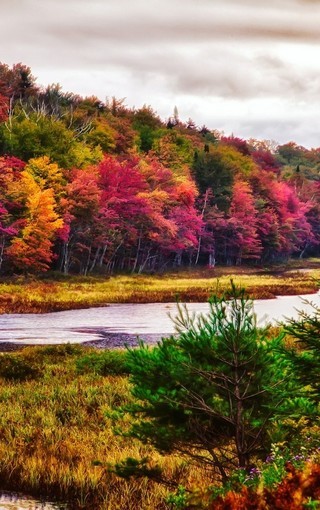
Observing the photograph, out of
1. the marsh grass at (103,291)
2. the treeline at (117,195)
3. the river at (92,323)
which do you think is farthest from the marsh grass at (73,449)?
the treeline at (117,195)

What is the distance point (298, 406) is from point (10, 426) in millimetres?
6449

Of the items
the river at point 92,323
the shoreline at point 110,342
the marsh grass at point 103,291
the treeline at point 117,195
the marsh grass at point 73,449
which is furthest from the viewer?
the treeline at point 117,195

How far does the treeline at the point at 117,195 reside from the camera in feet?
154

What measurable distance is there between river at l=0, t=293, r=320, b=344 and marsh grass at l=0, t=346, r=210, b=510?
941 cm

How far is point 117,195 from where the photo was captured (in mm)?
56406

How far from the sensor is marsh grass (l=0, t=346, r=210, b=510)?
28.0 feet

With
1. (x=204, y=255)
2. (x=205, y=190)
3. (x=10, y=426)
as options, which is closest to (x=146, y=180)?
(x=205, y=190)

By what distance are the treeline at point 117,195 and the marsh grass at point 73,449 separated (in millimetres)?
29694

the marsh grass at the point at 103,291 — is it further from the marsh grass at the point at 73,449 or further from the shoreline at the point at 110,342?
the marsh grass at the point at 73,449

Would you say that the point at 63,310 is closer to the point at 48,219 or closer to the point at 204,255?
the point at 48,219

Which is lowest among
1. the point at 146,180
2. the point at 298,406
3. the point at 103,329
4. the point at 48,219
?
the point at 103,329

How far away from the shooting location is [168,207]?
219 feet

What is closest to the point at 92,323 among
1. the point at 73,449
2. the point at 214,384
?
the point at 73,449

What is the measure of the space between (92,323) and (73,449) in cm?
2133
